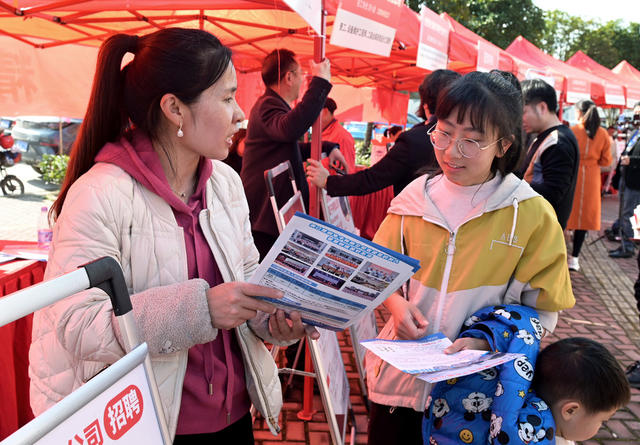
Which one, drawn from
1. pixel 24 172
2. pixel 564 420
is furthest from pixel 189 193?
Answer: pixel 24 172

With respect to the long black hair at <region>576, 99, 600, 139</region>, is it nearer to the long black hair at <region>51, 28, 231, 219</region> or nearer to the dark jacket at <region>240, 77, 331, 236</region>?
the dark jacket at <region>240, 77, 331, 236</region>

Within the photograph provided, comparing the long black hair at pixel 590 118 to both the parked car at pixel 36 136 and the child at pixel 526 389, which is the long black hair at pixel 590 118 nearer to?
the child at pixel 526 389

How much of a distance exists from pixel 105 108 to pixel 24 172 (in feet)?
47.1

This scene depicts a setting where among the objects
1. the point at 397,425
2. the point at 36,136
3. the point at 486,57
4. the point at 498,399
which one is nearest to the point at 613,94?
the point at 486,57

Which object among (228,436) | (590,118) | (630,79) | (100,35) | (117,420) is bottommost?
(228,436)

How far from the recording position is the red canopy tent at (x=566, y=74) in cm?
984

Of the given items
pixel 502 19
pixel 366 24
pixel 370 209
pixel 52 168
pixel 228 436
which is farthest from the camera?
pixel 502 19

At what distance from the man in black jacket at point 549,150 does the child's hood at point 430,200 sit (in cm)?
219

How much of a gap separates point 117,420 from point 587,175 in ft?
27.0

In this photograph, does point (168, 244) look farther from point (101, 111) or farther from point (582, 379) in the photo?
point (582, 379)

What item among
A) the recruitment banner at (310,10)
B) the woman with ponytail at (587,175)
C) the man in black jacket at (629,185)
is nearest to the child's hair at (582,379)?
the recruitment banner at (310,10)

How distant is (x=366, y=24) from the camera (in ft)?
9.38

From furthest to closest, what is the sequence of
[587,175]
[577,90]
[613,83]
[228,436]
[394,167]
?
[613,83] < [577,90] < [587,175] < [394,167] < [228,436]

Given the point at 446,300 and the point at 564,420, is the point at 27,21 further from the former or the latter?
the point at 564,420
